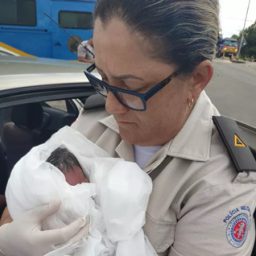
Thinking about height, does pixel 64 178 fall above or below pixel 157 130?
below

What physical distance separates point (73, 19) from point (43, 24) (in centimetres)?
60

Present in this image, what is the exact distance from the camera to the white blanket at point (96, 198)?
52.6 inches

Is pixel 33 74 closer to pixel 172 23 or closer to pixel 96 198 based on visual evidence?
pixel 96 198

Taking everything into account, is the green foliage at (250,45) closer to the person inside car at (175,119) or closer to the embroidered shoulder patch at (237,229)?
the person inside car at (175,119)

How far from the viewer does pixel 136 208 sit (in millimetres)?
1335

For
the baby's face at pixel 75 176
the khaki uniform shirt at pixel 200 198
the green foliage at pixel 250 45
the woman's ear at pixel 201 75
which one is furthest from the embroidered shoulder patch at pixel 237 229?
the green foliage at pixel 250 45

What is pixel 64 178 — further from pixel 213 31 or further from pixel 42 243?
pixel 213 31

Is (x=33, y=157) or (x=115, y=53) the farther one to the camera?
(x=33, y=157)

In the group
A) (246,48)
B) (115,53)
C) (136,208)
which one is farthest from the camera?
(246,48)

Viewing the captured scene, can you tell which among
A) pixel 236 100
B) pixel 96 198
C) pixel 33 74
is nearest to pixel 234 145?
pixel 96 198

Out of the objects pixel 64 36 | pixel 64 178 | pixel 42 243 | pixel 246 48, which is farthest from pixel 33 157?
pixel 246 48

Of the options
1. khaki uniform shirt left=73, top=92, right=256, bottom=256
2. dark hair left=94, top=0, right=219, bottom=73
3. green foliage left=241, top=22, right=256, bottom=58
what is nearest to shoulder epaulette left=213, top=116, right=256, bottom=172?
khaki uniform shirt left=73, top=92, right=256, bottom=256

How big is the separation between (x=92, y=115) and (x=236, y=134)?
647 mm

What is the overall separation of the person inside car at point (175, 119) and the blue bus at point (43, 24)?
6573mm
